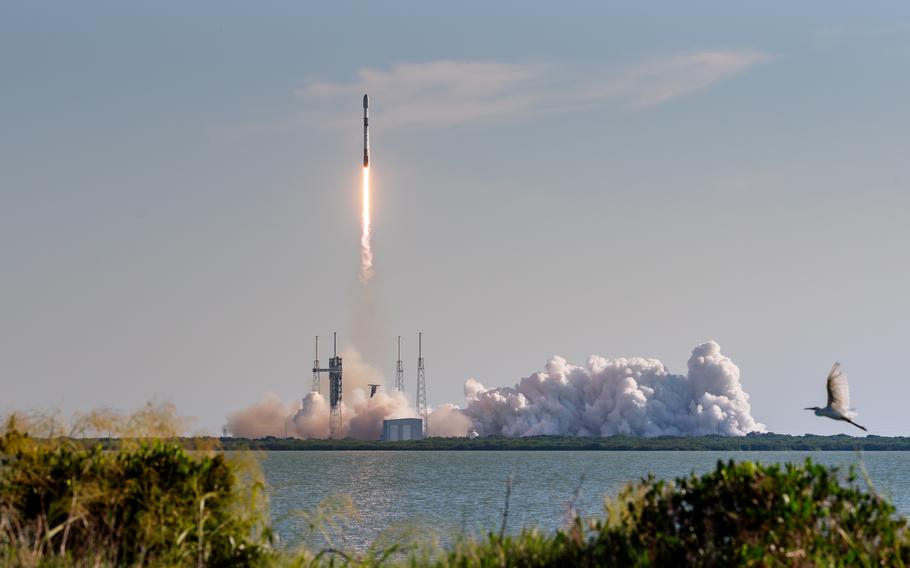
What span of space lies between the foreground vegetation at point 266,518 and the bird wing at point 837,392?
6.09 feet

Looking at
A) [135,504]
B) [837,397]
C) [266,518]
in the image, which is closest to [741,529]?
[837,397]

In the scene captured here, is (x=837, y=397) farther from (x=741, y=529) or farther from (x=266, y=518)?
(x=266, y=518)

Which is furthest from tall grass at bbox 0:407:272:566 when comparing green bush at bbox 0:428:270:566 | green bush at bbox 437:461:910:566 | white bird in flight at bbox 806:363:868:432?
white bird in flight at bbox 806:363:868:432

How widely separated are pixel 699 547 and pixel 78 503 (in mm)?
8945

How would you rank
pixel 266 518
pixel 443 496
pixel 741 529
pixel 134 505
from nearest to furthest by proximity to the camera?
1. pixel 741 529
2. pixel 134 505
3. pixel 266 518
4. pixel 443 496

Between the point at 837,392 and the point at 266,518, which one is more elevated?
the point at 837,392

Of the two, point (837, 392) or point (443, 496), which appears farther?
point (443, 496)

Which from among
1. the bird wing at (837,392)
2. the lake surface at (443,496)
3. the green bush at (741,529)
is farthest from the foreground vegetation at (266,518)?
the lake surface at (443,496)

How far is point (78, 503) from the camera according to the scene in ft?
59.5

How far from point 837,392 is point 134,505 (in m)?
10.9

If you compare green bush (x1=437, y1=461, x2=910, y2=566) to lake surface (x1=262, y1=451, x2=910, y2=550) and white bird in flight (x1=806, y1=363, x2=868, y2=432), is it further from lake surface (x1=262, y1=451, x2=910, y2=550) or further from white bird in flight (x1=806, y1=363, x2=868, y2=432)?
lake surface (x1=262, y1=451, x2=910, y2=550)

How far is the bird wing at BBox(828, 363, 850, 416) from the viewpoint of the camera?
63.2 feet

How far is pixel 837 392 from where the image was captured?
760 inches

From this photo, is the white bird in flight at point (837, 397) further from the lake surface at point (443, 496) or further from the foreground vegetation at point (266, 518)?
the lake surface at point (443, 496)
